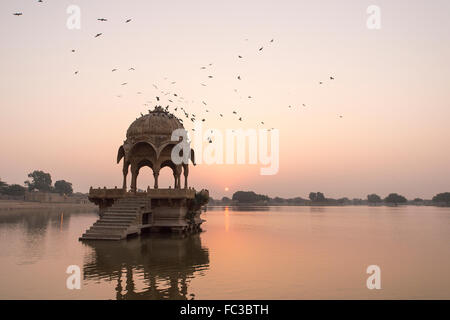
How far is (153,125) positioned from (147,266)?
20580mm

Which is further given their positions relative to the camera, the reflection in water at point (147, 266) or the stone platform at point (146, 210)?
the stone platform at point (146, 210)

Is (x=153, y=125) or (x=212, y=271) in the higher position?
(x=153, y=125)

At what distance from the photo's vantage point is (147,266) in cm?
1862

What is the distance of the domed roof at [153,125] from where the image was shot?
37219 mm

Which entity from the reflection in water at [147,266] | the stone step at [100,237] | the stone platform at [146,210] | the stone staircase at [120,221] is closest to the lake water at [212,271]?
the reflection in water at [147,266]

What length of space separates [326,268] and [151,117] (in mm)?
23712

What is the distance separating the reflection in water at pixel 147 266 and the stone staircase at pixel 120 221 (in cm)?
106

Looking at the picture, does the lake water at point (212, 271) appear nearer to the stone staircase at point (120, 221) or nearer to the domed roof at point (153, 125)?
the stone staircase at point (120, 221)

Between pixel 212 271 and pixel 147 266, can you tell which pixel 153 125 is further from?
pixel 212 271

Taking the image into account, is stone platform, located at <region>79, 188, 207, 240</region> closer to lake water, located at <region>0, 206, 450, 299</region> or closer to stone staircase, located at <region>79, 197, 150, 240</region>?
stone staircase, located at <region>79, 197, 150, 240</region>

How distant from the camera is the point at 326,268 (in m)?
19.9

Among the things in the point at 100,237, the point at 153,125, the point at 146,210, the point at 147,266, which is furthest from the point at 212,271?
the point at 153,125
